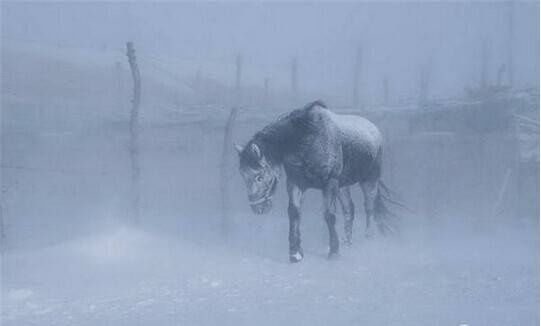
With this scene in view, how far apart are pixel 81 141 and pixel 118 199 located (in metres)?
5.26

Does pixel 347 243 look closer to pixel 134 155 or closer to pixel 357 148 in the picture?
pixel 357 148

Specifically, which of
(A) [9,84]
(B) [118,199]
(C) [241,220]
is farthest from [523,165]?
(A) [9,84]

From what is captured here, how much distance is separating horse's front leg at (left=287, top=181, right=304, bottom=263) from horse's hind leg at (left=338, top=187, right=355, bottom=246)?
116 centimetres

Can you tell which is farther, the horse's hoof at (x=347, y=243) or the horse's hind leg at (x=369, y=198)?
the horse's hind leg at (x=369, y=198)

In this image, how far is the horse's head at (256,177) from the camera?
762cm

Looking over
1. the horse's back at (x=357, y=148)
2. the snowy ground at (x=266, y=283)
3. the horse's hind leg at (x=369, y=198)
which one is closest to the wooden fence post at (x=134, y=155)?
the snowy ground at (x=266, y=283)

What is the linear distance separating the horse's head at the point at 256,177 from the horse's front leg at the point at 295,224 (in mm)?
714

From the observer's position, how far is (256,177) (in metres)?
7.63

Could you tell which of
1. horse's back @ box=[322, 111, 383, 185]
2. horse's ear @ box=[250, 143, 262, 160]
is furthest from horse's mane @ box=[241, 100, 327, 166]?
horse's back @ box=[322, 111, 383, 185]

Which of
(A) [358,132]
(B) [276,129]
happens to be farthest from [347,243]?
(B) [276,129]

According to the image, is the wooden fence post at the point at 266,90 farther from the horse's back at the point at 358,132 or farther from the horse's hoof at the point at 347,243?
the horse's hoof at the point at 347,243

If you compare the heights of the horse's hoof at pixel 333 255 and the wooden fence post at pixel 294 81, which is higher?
the wooden fence post at pixel 294 81

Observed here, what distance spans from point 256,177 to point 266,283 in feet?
5.10

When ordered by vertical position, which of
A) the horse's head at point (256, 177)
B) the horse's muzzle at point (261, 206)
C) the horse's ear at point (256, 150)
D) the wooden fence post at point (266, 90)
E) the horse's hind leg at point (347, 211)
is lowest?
the horse's hind leg at point (347, 211)
